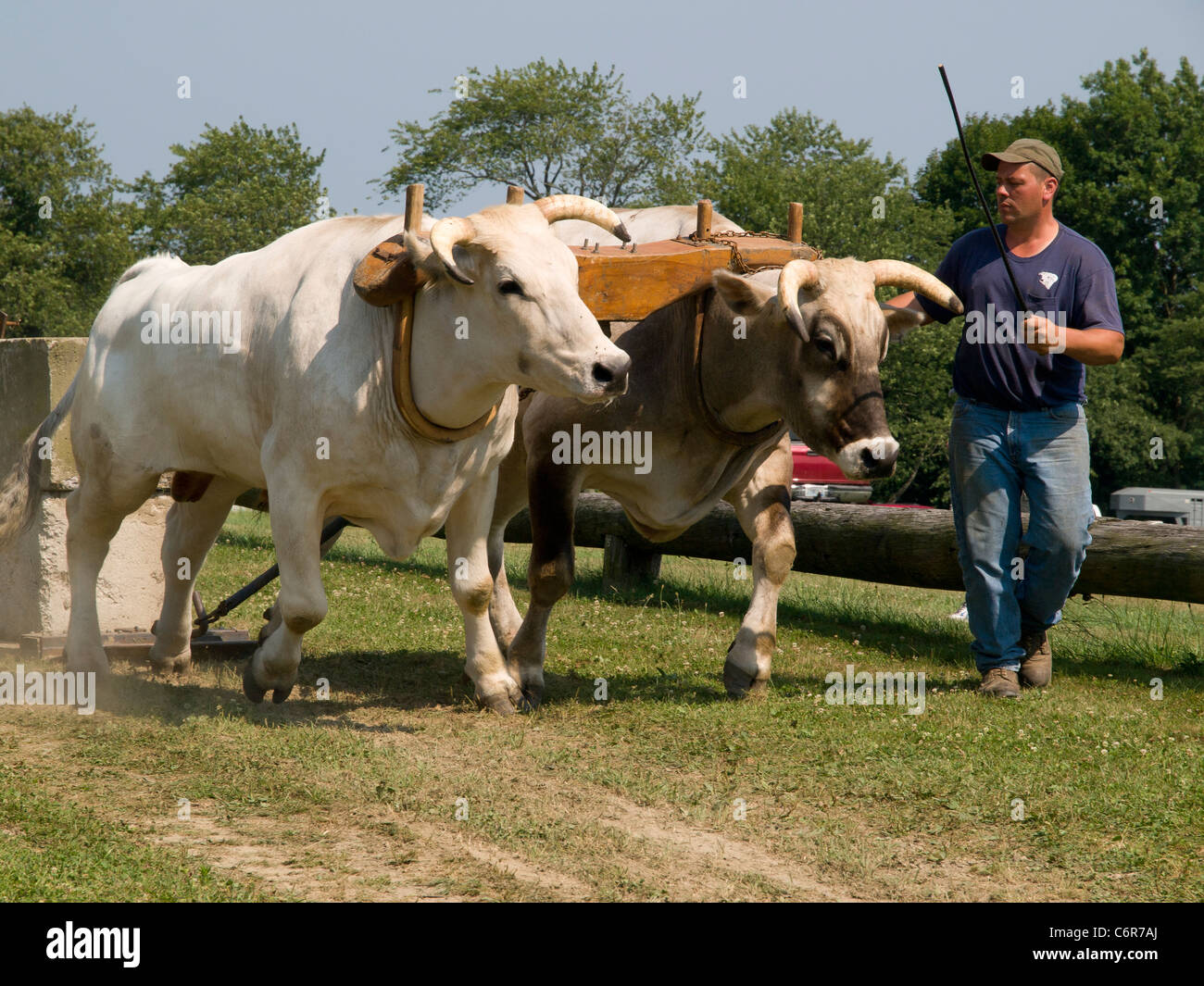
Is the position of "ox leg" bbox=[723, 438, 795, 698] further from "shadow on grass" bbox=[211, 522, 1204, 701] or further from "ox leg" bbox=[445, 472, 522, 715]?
"ox leg" bbox=[445, 472, 522, 715]

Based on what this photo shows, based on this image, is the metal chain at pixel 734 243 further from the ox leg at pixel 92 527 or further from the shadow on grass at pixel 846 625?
the ox leg at pixel 92 527

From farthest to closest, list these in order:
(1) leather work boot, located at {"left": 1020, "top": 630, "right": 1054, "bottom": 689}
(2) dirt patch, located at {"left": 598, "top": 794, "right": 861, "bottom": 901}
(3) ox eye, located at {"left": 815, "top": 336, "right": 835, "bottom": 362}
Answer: (1) leather work boot, located at {"left": 1020, "top": 630, "right": 1054, "bottom": 689} < (3) ox eye, located at {"left": 815, "top": 336, "right": 835, "bottom": 362} < (2) dirt patch, located at {"left": 598, "top": 794, "right": 861, "bottom": 901}

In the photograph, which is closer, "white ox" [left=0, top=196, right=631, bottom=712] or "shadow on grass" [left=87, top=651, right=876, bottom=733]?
"white ox" [left=0, top=196, right=631, bottom=712]

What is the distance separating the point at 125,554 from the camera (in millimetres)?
7621

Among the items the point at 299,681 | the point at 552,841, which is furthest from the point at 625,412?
the point at 552,841

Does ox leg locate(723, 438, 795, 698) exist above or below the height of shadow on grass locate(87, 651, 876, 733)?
above

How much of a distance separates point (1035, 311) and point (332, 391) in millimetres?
3372

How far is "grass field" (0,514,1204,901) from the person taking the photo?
367 cm

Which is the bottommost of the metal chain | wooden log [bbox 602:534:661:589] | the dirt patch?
the dirt patch

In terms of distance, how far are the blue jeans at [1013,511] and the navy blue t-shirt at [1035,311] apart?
115 millimetres

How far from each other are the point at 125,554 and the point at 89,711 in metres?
2.00

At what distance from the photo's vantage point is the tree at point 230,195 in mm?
49281

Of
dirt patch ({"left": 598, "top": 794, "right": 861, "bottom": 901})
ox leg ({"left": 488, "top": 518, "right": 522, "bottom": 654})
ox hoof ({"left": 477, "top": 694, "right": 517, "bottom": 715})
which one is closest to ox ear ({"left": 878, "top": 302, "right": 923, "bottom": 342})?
ox leg ({"left": 488, "top": 518, "right": 522, "bottom": 654})

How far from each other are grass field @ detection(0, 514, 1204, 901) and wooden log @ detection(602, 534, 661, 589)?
3481 millimetres
